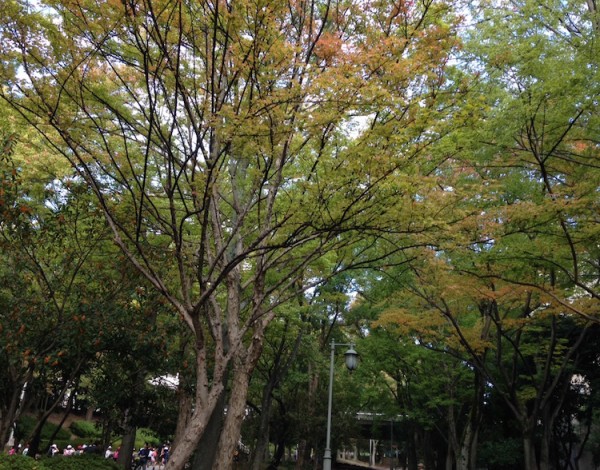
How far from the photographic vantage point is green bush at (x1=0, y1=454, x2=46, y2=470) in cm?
550

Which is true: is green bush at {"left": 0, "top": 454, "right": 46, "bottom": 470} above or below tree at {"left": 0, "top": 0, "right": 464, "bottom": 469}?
below

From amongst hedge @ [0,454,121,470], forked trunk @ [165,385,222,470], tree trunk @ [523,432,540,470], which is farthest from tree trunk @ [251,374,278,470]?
forked trunk @ [165,385,222,470]

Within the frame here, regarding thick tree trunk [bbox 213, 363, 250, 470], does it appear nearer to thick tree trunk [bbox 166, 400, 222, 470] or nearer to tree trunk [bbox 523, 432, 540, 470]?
thick tree trunk [bbox 166, 400, 222, 470]

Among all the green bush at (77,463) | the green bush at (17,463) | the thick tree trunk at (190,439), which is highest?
the thick tree trunk at (190,439)

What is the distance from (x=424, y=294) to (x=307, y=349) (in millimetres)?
6980

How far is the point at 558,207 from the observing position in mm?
8219

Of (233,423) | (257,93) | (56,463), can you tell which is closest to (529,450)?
(233,423)

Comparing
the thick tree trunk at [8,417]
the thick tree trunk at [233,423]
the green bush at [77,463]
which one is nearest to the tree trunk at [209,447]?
the green bush at [77,463]

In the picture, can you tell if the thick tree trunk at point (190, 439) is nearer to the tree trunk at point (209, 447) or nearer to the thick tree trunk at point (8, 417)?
the thick tree trunk at point (8, 417)

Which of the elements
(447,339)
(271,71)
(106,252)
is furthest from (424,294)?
(271,71)

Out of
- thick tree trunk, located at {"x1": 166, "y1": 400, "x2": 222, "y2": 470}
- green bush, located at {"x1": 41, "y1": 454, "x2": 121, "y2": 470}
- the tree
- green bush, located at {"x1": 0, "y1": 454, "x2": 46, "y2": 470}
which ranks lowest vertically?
green bush, located at {"x1": 41, "y1": 454, "x2": 121, "y2": 470}

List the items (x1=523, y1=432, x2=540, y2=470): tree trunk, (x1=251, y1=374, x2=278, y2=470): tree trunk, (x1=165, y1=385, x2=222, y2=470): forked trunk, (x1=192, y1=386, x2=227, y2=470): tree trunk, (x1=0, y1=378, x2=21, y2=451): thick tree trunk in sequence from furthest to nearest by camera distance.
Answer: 1. (x1=251, y1=374, x2=278, y2=470): tree trunk
2. (x1=523, y1=432, x2=540, y2=470): tree trunk
3. (x1=192, y1=386, x2=227, y2=470): tree trunk
4. (x1=0, y1=378, x2=21, y2=451): thick tree trunk
5. (x1=165, y1=385, x2=222, y2=470): forked trunk

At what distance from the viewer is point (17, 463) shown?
5664 millimetres

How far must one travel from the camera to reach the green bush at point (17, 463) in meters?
5.50
